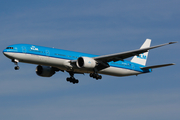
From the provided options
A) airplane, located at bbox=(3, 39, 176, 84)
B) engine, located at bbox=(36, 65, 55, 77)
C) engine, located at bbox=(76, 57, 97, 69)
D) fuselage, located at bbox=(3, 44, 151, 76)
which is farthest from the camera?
engine, located at bbox=(36, 65, 55, 77)

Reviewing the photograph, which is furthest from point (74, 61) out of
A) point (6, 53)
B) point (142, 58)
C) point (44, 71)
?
point (142, 58)

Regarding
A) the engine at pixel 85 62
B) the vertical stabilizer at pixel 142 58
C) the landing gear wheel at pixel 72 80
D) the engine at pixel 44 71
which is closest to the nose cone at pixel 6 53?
the engine at pixel 85 62

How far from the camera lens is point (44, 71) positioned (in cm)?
5706

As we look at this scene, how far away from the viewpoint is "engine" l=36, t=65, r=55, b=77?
57.1 metres

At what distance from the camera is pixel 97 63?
2109 inches

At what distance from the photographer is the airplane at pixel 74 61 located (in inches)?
1900

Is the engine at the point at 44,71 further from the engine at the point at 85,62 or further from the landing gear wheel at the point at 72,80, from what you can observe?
the engine at the point at 85,62

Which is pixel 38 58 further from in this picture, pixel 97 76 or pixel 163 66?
pixel 163 66

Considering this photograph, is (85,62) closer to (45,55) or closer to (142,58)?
(45,55)

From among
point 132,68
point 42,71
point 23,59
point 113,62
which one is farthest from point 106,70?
point 23,59

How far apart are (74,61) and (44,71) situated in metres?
8.01

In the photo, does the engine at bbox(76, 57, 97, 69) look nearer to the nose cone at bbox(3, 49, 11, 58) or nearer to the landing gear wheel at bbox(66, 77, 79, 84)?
the landing gear wheel at bbox(66, 77, 79, 84)

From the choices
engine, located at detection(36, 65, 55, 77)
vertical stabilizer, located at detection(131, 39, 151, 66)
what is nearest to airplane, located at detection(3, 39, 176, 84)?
engine, located at detection(36, 65, 55, 77)

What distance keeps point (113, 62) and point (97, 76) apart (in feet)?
14.2
